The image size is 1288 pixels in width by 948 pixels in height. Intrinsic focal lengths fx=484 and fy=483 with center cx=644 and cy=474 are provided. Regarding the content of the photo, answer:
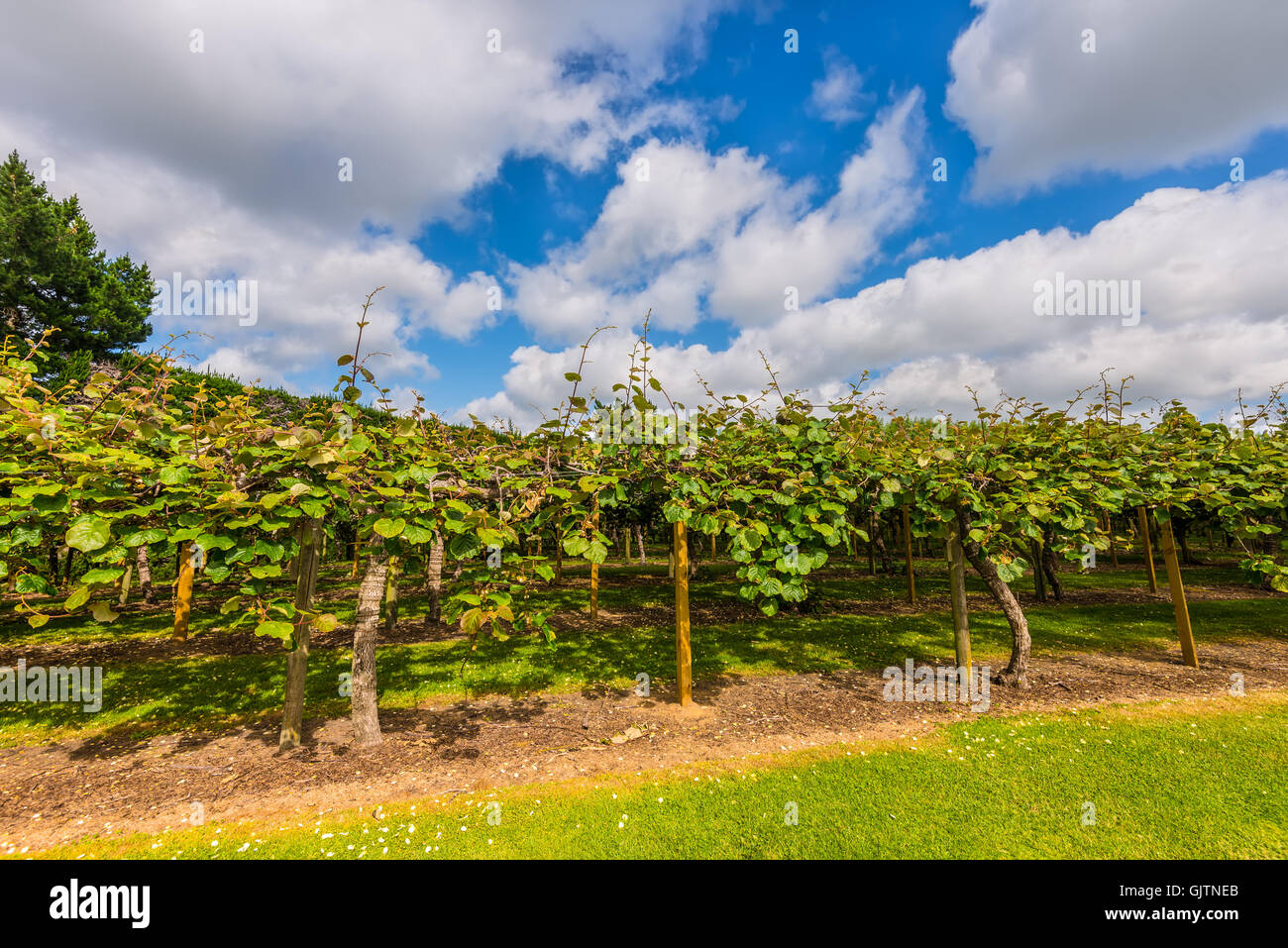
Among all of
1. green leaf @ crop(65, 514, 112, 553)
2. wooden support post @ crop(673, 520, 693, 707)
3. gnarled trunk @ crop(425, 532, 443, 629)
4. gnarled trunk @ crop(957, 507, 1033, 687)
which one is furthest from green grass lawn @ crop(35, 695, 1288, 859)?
gnarled trunk @ crop(425, 532, 443, 629)

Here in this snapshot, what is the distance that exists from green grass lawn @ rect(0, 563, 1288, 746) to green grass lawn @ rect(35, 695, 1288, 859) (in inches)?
97.2

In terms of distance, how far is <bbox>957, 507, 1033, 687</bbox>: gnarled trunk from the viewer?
707cm

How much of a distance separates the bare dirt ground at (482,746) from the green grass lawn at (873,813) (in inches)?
15.7

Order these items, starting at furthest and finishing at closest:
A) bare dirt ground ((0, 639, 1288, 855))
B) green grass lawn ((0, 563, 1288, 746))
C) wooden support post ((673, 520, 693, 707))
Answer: green grass lawn ((0, 563, 1288, 746))
wooden support post ((673, 520, 693, 707))
bare dirt ground ((0, 639, 1288, 855))

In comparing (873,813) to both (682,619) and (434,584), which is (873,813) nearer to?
(682,619)

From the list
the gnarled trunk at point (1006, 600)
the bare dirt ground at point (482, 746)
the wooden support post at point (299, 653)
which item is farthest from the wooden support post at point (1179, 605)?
the wooden support post at point (299, 653)

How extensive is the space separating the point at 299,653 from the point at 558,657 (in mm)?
4688

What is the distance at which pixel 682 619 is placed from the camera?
6.74m

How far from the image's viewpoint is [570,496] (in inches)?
179

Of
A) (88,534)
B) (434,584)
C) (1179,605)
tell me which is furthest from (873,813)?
(434,584)

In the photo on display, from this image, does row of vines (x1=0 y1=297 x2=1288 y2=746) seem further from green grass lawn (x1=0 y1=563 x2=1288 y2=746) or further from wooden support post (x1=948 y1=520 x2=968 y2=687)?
green grass lawn (x1=0 y1=563 x2=1288 y2=746)

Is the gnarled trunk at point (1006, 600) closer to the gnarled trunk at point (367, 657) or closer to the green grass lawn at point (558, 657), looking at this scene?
the green grass lawn at point (558, 657)
